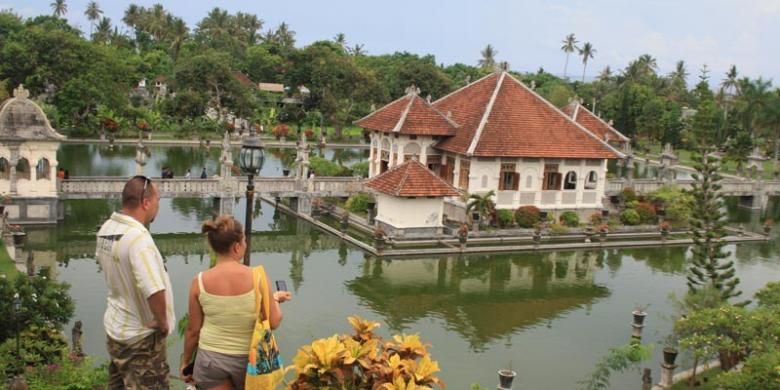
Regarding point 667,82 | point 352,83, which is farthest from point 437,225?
point 667,82

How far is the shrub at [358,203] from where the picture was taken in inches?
1046

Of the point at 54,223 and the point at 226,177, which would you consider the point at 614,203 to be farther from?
the point at 54,223

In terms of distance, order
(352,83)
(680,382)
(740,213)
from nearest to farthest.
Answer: (680,382), (740,213), (352,83)

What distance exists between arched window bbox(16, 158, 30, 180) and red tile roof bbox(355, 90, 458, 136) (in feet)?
38.9

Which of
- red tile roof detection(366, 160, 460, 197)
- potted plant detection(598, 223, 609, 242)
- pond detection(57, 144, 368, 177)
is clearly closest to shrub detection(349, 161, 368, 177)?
pond detection(57, 144, 368, 177)

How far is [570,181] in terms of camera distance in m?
28.9

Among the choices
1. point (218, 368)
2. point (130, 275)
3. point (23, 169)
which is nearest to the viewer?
point (130, 275)

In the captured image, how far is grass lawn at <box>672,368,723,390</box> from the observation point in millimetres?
12594

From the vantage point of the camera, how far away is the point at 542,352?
15.0m

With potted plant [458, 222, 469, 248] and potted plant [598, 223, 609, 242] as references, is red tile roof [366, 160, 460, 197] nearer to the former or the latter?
potted plant [458, 222, 469, 248]

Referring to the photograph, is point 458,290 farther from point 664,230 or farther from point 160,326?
point 160,326

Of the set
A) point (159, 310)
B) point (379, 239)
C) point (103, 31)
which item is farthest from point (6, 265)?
point (103, 31)

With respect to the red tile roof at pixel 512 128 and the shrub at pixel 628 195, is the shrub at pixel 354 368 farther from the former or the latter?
the shrub at pixel 628 195

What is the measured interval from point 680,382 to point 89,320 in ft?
36.0
